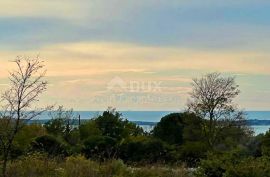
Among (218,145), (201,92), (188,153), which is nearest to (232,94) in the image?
(201,92)

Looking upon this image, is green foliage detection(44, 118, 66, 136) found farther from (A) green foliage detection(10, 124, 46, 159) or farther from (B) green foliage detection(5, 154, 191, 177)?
(B) green foliage detection(5, 154, 191, 177)

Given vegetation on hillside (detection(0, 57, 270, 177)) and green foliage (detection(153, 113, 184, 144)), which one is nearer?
vegetation on hillside (detection(0, 57, 270, 177))

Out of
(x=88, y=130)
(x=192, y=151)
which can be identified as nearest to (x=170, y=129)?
(x=88, y=130)

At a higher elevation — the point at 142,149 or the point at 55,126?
the point at 55,126

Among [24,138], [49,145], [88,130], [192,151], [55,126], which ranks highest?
[55,126]

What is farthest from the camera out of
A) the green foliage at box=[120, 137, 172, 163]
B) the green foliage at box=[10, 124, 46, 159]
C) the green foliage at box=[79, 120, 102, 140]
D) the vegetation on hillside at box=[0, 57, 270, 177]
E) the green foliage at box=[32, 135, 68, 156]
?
the green foliage at box=[79, 120, 102, 140]

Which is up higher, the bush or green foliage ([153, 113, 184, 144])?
green foliage ([153, 113, 184, 144])

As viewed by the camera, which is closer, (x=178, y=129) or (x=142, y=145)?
(x=142, y=145)

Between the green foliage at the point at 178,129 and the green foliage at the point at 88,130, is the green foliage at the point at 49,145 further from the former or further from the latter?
the green foliage at the point at 178,129

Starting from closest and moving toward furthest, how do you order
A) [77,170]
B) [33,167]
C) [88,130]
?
[77,170] < [33,167] < [88,130]

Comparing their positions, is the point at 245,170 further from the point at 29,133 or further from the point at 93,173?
the point at 29,133

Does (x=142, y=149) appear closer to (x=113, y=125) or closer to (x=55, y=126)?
(x=113, y=125)

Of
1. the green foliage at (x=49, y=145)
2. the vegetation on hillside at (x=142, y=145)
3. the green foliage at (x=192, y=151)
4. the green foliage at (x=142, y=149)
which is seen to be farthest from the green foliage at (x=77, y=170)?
the green foliage at (x=192, y=151)

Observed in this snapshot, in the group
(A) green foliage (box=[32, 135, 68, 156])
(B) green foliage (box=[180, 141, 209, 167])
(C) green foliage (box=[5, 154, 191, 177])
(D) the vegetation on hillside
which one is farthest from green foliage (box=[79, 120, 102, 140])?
(C) green foliage (box=[5, 154, 191, 177])
